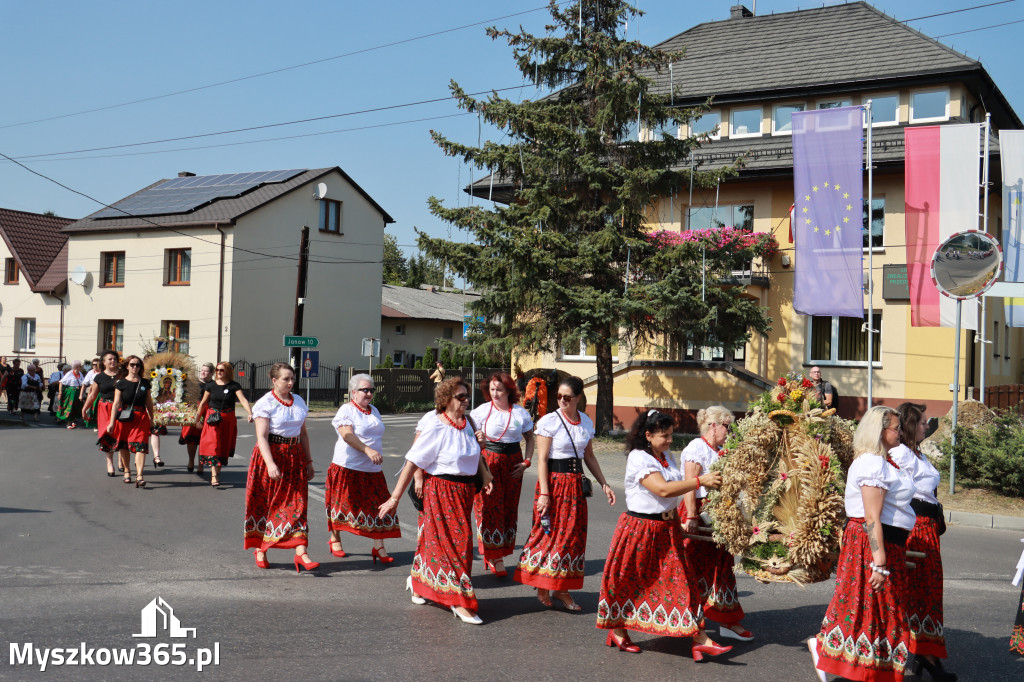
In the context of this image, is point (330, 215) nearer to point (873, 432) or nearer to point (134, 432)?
point (134, 432)

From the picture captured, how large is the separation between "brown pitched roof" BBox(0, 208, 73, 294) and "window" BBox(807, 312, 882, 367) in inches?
1296

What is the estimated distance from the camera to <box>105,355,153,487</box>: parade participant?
12.6 metres

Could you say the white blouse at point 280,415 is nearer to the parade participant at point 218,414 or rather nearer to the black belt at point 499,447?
the black belt at point 499,447

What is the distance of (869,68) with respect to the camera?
25359 millimetres

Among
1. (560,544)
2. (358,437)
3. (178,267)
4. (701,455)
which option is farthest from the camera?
(178,267)

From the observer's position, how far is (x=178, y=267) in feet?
121

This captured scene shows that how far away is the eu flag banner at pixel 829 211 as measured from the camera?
1781 cm

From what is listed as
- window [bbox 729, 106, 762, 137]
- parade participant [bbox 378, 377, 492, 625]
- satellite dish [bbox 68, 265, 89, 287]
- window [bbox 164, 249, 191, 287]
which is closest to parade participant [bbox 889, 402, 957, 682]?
parade participant [bbox 378, 377, 492, 625]

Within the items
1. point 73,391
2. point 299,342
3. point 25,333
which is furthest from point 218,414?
point 25,333

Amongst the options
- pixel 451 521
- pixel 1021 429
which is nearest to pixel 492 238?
pixel 1021 429

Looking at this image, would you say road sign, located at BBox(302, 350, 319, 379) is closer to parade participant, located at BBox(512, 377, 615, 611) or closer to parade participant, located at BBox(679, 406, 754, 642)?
parade participant, located at BBox(512, 377, 615, 611)

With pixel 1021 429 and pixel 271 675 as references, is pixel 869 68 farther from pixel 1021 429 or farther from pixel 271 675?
pixel 271 675

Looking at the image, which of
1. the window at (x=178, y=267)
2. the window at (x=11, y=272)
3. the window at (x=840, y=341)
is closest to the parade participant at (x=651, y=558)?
the window at (x=840, y=341)

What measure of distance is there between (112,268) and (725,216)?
2716 centimetres
